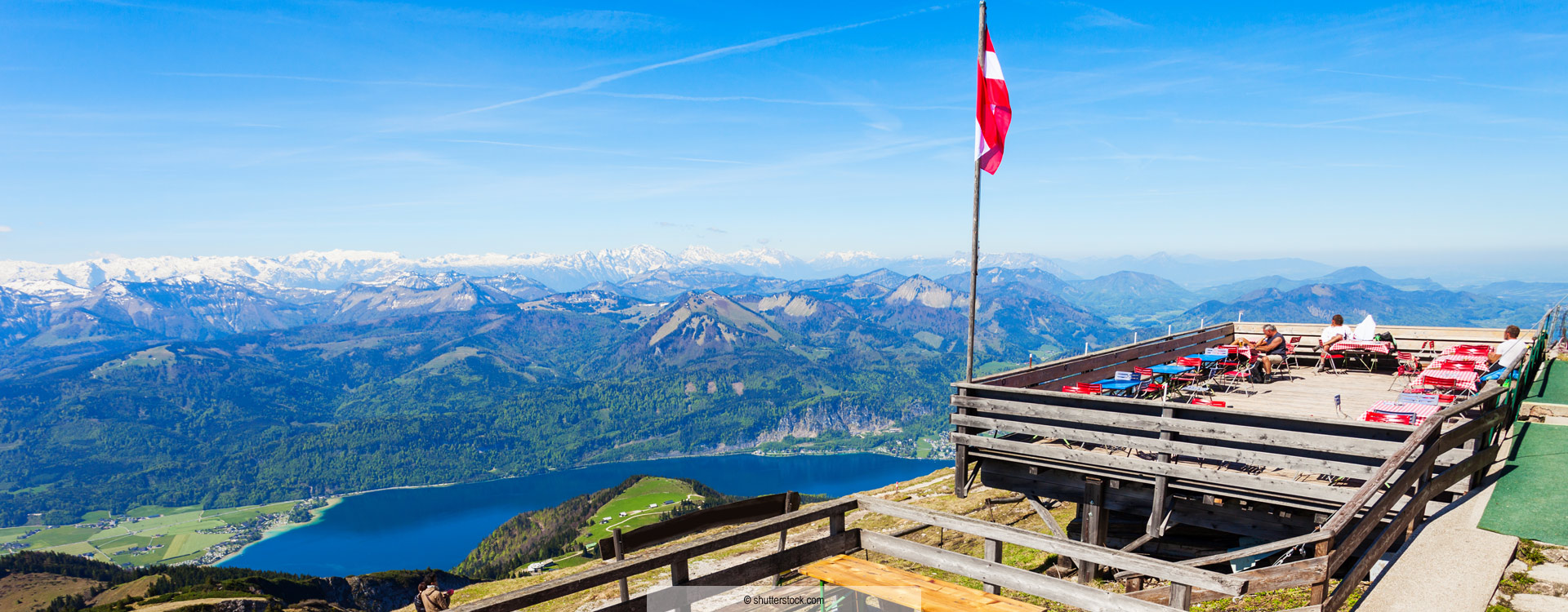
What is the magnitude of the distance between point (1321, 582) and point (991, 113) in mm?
10034

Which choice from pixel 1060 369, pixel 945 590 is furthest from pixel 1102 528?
pixel 945 590

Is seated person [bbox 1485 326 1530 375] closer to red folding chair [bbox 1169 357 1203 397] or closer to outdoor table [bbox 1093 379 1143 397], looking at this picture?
red folding chair [bbox 1169 357 1203 397]

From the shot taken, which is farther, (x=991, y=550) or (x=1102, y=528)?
(x=1102, y=528)

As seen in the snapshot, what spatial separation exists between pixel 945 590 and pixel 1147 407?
241 inches

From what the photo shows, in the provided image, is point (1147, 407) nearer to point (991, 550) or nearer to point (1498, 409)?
point (991, 550)

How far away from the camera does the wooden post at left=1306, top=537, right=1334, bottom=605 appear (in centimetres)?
631

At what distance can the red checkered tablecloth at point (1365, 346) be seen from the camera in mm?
21266

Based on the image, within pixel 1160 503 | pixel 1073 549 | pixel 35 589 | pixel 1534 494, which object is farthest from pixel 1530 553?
pixel 35 589

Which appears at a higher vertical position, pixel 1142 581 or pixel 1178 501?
pixel 1178 501

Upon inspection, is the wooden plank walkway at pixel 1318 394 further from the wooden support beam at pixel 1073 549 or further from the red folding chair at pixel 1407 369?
the wooden support beam at pixel 1073 549

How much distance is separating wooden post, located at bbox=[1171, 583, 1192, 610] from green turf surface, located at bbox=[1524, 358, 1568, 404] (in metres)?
16.4

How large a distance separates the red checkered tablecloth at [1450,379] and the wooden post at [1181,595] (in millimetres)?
13830

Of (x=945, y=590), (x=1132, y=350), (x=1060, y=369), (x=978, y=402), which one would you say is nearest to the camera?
(x=945, y=590)

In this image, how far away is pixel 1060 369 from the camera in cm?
1631
